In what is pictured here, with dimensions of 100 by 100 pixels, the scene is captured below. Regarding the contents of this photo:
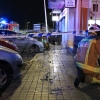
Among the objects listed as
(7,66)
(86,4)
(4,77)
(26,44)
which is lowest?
A: (4,77)

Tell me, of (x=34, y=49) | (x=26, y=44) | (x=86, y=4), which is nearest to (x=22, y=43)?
(x=26, y=44)

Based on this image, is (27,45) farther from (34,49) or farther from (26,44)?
(34,49)

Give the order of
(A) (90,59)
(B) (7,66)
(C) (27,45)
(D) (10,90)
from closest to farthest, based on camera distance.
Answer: (A) (90,59)
(D) (10,90)
(B) (7,66)
(C) (27,45)

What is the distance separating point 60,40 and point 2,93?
804 inches

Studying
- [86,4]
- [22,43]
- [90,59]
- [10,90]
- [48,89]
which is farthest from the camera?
[22,43]

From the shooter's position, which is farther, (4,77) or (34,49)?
(34,49)

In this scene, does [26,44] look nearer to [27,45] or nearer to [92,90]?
[27,45]

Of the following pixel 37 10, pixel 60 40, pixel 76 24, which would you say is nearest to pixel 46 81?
pixel 76 24

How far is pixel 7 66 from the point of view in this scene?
6.60 metres

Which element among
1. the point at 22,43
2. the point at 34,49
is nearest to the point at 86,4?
the point at 34,49

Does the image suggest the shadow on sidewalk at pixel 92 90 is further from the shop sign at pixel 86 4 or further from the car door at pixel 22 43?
the car door at pixel 22 43

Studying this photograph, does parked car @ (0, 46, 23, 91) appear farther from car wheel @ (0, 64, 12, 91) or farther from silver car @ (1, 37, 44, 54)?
silver car @ (1, 37, 44, 54)

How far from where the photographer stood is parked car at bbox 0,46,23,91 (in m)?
6.42

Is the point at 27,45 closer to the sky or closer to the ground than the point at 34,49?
closer to the sky
